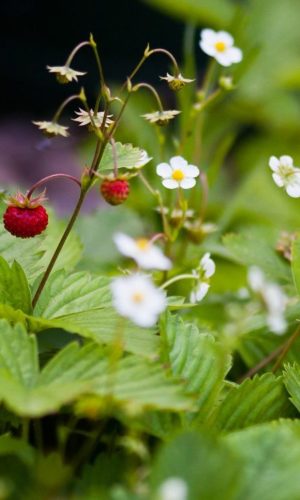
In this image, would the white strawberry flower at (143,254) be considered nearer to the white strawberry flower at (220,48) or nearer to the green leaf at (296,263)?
the green leaf at (296,263)

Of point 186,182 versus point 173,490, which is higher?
point 186,182

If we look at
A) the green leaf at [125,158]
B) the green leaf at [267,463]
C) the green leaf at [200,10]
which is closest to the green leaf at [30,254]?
the green leaf at [125,158]

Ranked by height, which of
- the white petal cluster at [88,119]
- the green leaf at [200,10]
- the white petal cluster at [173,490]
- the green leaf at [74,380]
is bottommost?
the white petal cluster at [173,490]

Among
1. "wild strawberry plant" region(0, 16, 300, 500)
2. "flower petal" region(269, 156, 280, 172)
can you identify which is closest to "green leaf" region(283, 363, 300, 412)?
"wild strawberry plant" region(0, 16, 300, 500)

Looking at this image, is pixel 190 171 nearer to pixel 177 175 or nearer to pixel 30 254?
pixel 177 175

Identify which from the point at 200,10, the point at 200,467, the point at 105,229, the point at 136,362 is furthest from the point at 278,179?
the point at 200,10

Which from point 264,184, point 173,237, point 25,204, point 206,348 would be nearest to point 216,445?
point 206,348

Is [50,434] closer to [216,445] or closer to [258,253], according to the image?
[216,445]
